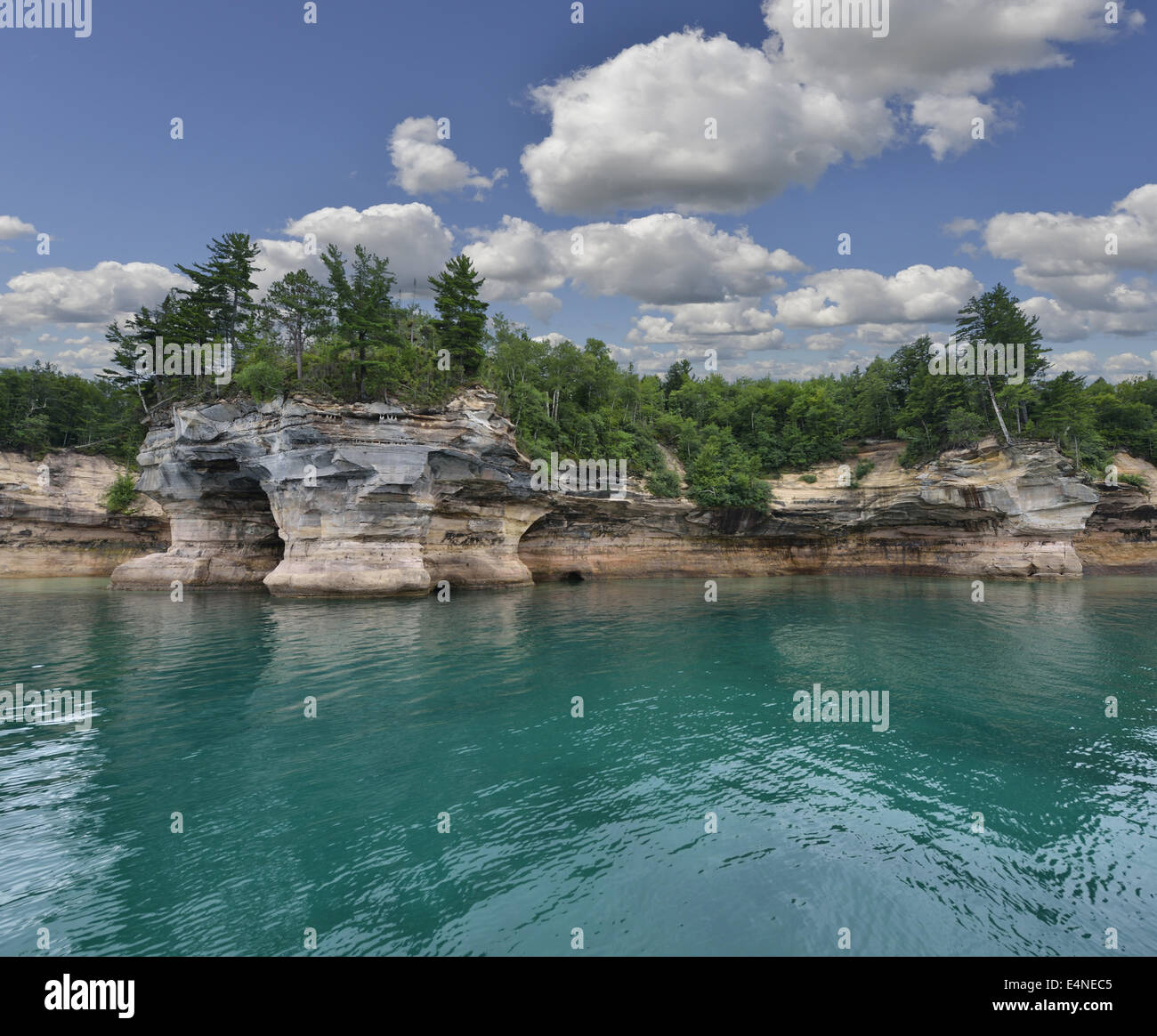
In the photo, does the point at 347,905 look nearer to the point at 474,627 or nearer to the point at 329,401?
the point at 474,627

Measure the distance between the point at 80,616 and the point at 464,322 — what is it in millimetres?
24318

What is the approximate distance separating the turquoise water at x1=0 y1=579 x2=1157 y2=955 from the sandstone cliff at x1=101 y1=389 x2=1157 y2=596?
12.6 m

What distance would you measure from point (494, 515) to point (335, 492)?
31.9 feet

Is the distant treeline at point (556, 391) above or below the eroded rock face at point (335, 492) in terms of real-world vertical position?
above

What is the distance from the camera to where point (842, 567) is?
4284 centimetres

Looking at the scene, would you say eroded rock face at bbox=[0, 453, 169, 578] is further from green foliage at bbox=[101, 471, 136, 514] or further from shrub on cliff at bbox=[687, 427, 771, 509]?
shrub on cliff at bbox=[687, 427, 771, 509]

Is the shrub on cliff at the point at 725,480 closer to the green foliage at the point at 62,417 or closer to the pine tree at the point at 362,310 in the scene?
the pine tree at the point at 362,310

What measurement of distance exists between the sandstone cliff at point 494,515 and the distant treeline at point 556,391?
206 cm

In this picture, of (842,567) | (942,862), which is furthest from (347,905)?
(842,567)

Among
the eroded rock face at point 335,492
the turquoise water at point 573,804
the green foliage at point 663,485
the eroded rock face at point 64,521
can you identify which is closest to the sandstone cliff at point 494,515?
the eroded rock face at point 335,492

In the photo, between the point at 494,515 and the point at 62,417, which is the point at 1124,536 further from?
the point at 62,417

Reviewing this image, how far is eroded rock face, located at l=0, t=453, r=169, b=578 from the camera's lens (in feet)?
119

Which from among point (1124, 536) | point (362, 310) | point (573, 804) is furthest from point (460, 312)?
point (1124, 536)

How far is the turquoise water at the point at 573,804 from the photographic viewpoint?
4945mm
